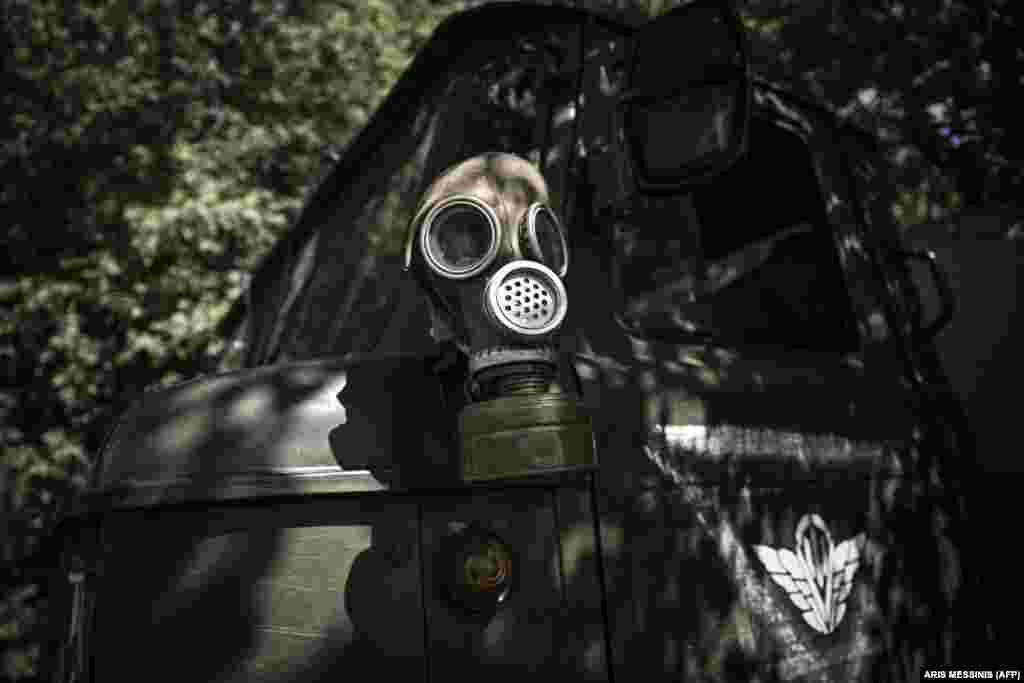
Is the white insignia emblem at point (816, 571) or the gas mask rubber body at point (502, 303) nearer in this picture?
the gas mask rubber body at point (502, 303)

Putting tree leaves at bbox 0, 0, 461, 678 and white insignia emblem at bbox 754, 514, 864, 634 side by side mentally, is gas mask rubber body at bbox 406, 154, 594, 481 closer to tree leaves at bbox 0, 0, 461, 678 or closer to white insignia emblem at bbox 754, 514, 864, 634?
white insignia emblem at bbox 754, 514, 864, 634

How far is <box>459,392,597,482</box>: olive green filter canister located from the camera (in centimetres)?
124

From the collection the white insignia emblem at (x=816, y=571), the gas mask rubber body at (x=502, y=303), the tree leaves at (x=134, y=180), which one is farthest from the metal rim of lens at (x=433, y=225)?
the tree leaves at (x=134, y=180)

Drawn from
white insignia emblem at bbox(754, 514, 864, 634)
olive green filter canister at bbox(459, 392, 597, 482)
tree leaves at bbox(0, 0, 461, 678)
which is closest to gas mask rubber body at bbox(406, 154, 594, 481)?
olive green filter canister at bbox(459, 392, 597, 482)

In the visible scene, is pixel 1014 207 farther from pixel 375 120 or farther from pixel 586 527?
pixel 586 527

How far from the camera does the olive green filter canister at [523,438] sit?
1.24 m

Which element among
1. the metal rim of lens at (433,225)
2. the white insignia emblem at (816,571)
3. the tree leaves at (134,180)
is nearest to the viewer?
the metal rim of lens at (433,225)

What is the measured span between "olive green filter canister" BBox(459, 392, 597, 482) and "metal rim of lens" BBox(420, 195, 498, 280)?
8.5 inches

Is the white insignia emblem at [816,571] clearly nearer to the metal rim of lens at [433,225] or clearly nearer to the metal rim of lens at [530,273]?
the metal rim of lens at [530,273]

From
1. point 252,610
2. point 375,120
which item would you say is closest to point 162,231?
point 375,120

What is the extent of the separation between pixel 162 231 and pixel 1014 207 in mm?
5224

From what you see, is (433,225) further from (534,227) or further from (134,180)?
(134,180)

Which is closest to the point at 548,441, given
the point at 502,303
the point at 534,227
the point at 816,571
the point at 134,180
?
the point at 502,303

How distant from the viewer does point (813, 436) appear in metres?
2.08
